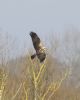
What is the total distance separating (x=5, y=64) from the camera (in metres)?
7.95

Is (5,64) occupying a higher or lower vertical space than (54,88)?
higher

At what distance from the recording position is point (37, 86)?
7.44 meters

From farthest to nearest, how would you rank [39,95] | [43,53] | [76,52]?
[76,52] < [39,95] < [43,53]

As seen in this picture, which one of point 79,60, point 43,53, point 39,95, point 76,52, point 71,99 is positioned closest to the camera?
point 43,53

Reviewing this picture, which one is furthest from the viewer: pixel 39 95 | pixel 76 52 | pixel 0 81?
pixel 76 52

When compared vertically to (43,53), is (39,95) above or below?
below

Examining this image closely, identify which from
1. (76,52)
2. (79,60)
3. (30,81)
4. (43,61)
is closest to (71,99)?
(30,81)

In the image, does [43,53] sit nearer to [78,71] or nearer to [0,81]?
[0,81]

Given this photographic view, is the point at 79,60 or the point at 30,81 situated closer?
the point at 30,81

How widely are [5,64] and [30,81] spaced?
0.57 metres

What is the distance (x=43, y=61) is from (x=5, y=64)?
1339mm

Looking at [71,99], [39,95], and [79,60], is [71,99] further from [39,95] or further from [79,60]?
[79,60]

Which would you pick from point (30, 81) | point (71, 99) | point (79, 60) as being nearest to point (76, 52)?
point (79, 60)

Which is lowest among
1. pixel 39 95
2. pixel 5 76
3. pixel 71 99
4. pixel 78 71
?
pixel 78 71
